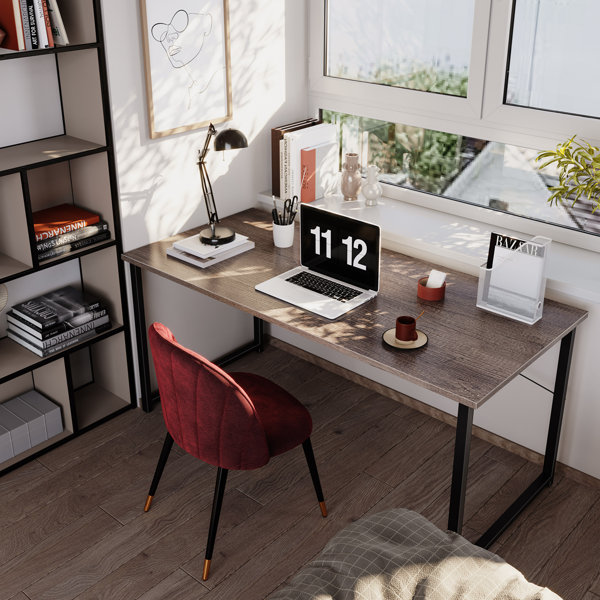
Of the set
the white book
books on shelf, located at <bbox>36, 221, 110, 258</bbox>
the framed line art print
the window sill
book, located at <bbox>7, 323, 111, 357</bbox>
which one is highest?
the framed line art print

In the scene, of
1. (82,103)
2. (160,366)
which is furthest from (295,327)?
(82,103)

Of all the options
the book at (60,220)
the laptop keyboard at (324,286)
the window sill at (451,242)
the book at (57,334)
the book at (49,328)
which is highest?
the book at (60,220)

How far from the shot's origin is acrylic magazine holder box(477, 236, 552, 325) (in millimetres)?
2510

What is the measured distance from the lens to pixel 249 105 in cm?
334

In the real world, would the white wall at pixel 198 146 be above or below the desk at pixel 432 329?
above

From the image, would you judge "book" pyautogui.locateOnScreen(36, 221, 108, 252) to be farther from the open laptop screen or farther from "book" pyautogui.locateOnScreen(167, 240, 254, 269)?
the open laptop screen

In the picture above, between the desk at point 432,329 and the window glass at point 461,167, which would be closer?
the desk at point 432,329

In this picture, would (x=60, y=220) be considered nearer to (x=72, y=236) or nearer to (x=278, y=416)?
(x=72, y=236)

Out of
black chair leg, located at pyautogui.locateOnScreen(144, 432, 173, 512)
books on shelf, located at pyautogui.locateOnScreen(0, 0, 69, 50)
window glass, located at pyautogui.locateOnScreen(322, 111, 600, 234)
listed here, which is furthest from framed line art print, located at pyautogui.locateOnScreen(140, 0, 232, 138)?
black chair leg, located at pyautogui.locateOnScreen(144, 432, 173, 512)

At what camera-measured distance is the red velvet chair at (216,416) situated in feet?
7.37

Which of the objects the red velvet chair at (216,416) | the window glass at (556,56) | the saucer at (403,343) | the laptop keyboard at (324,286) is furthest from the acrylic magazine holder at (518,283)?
the red velvet chair at (216,416)

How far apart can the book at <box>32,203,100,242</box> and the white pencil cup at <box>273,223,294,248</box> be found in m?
0.67

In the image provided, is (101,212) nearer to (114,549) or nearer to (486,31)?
(114,549)

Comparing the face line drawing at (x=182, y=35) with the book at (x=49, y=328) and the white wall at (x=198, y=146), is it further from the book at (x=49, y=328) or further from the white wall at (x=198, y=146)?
the book at (x=49, y=328)
